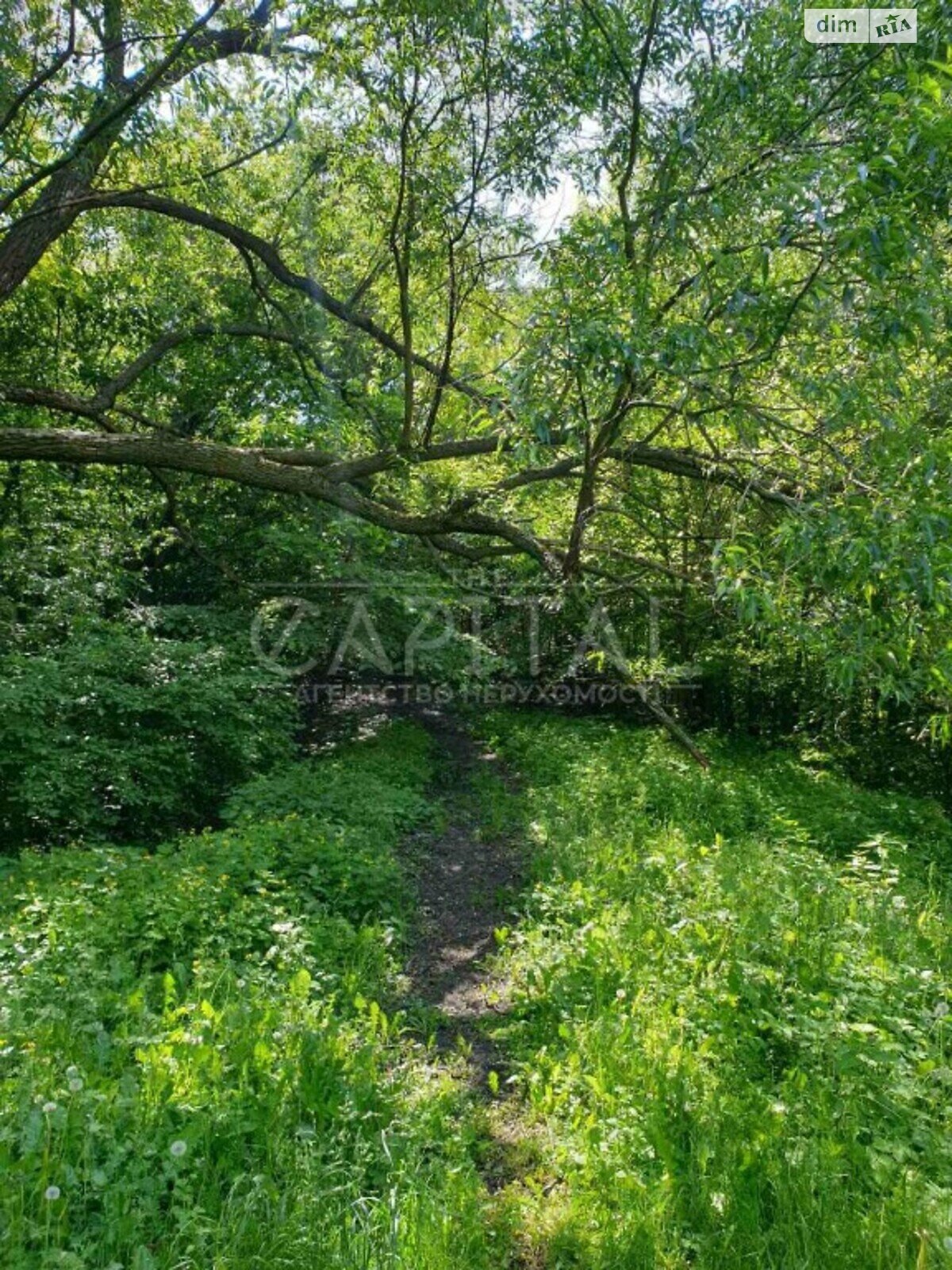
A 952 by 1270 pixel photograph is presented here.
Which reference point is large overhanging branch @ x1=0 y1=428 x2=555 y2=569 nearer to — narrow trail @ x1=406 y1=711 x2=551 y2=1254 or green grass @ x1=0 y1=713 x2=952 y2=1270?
green grass @ x1=0 y1=713 x2=952 y2=1270

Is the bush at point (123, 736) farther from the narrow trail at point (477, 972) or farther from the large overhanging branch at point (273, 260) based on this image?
the large overhanging branch at point (273, 260)

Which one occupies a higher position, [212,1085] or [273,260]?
[273,260]

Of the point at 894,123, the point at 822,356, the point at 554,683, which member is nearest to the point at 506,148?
the point at 822,356

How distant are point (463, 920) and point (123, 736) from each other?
3277mm

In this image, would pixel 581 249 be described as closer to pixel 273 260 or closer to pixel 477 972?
pixel 273 260

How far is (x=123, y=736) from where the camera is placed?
628cm

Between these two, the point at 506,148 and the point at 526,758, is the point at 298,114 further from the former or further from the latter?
the point at 526,758

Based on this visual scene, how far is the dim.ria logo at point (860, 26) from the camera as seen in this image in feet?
11.2

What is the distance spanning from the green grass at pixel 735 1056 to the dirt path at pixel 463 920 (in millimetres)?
191

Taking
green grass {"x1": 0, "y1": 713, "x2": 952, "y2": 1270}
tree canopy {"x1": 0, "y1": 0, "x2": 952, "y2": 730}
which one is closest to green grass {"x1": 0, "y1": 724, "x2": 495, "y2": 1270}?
green grass {"x1": 0, "y1": 713, "x2": 952, "y2": 1270}

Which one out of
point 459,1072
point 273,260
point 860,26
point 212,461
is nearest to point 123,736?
point 212,461

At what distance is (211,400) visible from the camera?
10852mm

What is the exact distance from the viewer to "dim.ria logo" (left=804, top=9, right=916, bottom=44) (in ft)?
11.2

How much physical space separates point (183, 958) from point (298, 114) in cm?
540
